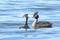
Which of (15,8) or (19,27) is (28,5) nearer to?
(15,8)

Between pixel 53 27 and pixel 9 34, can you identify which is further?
pixel 53 27

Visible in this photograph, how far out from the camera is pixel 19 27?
1980cm

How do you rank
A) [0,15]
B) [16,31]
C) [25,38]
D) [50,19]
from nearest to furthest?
[25,38]
[16,31]
[50,19]
[0,15]

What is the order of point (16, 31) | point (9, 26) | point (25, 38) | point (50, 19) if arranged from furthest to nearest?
point (50, 19) < point (9, 26) < point (16, 31) < point (25, 38)

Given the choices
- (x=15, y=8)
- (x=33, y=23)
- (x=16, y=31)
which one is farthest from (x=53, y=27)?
(x=15, y=8)

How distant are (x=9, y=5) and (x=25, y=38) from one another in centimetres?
1415

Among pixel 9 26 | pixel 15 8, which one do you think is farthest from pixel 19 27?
pixel 15 8

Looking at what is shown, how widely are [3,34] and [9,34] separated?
0.25 m

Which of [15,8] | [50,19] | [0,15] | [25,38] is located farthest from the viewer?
[15,8]

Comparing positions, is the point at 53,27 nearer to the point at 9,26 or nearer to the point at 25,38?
the point at 9,26

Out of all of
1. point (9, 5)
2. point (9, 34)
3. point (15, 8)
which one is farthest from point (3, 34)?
point (9, 5)

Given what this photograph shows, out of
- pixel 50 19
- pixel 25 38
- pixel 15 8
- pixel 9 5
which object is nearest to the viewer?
pixel 25 38

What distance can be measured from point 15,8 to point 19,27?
936cm

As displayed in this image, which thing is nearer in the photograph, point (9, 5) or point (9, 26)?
point (9, 26)
